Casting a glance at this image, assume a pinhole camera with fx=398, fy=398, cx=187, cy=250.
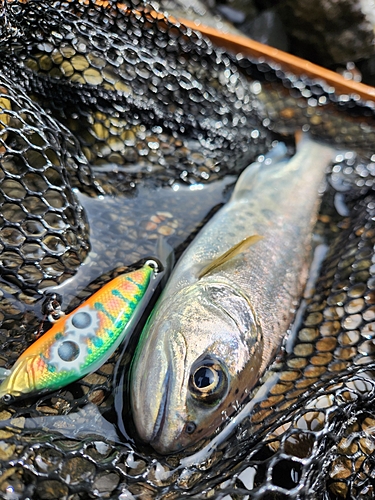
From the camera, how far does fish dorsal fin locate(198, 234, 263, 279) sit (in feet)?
8.57

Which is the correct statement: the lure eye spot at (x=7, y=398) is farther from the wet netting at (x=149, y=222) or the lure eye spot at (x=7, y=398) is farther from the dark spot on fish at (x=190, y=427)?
the dark spot on fish at (x=190, y=427)

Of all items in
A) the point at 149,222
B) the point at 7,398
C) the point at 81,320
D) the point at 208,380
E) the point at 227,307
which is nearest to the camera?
the point at 7,398

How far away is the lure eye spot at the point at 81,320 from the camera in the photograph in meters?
2.06

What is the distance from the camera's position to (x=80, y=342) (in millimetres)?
2025

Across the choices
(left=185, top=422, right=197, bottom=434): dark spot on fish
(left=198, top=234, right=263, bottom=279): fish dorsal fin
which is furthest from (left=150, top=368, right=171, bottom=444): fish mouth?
(left=198, top=234, right=263, bottom=279): fish dorsal fin

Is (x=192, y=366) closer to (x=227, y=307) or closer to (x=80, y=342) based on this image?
(x=227, y=307)

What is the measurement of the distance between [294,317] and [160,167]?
1.52 meters

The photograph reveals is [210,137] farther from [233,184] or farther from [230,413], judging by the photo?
[230,413]

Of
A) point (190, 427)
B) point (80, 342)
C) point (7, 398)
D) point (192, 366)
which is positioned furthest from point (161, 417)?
point (7, 398)

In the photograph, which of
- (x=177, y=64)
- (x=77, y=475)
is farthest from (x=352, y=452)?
(x=177, y=64)

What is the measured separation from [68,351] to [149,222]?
127 cm

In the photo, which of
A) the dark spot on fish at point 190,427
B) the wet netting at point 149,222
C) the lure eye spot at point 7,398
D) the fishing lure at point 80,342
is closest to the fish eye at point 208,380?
the dark spot on fish at point 190,427

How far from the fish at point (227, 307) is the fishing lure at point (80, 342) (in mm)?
164

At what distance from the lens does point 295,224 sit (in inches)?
125
